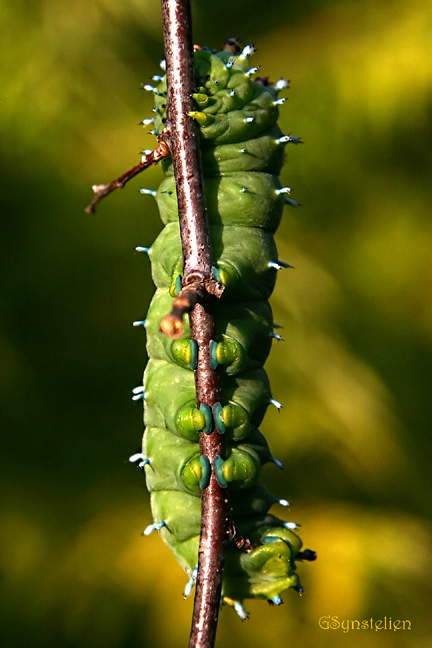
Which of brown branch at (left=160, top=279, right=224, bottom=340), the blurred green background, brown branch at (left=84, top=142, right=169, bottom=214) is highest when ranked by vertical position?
the blurred green background

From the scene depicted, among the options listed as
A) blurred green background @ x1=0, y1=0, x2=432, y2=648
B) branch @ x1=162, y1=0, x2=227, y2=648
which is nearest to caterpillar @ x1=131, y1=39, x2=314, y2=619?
branch @ x1=162, y1=0, x2=227, y2=648

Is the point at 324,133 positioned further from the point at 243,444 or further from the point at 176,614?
the point at 243,444

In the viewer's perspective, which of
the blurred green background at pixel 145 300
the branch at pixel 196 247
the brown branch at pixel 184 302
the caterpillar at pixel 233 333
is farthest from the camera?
the blurred green background at pixel 145 300

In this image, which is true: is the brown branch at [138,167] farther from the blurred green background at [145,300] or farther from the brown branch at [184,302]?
the blurred green background at [145,300]

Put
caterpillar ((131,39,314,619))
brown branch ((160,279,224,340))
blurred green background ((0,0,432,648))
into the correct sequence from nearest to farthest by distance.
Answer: brown branch ((160,279,224,340)) < caterpillar ((131,39,314,619)) < blurred green background ((0,0,432,648))

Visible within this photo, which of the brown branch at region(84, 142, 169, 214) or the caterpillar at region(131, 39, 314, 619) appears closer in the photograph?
the brown branch at region(84, 142, 169, 214)

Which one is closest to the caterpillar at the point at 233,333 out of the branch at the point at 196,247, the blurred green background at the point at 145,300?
the branch at the point at 196,247

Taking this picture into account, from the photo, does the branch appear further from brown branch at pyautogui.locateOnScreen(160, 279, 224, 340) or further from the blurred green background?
the blurred green background

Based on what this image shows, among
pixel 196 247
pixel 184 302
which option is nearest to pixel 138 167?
pixel 196 247
